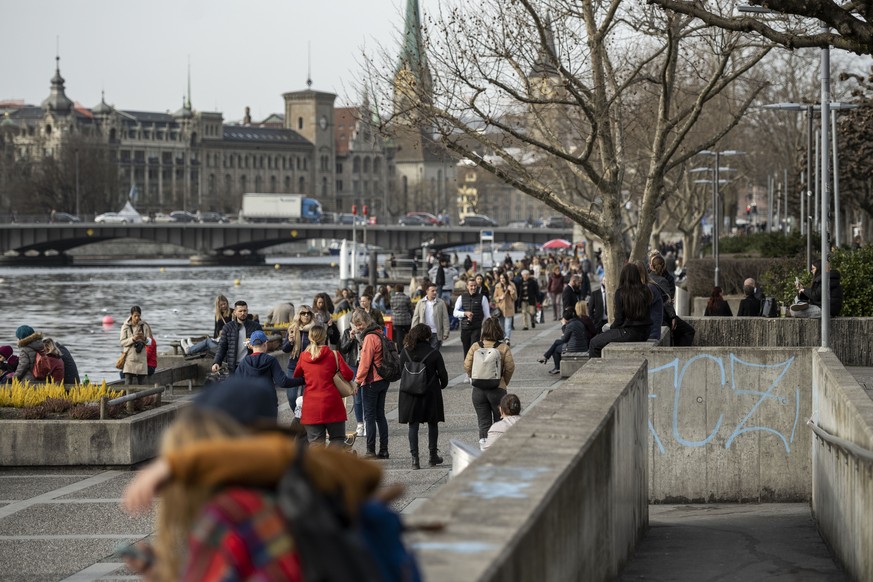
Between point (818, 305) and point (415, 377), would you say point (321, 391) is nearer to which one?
point (415, 377)

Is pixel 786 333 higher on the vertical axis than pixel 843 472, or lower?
higher

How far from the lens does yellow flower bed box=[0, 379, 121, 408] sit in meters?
15.5

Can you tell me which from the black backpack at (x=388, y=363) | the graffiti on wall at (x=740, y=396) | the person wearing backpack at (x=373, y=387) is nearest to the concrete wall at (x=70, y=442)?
the person wearing backpack at (x=373, y=387)

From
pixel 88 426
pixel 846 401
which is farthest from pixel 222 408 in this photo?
pixel 88 426

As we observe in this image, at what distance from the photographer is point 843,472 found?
9359 mm

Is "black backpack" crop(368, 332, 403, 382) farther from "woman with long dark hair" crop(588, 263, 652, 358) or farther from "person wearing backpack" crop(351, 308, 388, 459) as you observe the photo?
"woman with long dark hair" crop(588, 263, 652, 358)

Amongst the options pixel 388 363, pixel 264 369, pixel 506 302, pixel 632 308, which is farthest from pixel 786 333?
pixel 506 302

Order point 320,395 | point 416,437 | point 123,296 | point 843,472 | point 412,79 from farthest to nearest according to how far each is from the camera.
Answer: point 123,296 < point 412,79 < point 416,437 < point 320,395 < point 843,472

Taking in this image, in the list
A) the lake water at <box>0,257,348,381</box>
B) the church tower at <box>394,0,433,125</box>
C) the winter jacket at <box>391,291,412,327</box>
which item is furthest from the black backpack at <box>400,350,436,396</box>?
the lake water at <box>0,257,348,381</box>

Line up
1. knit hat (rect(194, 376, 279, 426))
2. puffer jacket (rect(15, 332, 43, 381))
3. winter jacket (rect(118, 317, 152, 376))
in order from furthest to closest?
winter jacket (rect(118, 317, 152, 376)) < puffer jacket (rect(15, 332, 43, 381)) < knit hat (rect(194, 376, 279, 426))

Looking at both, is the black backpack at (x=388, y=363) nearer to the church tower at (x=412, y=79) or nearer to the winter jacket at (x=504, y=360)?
the winter jacket at (x=504, y=360)

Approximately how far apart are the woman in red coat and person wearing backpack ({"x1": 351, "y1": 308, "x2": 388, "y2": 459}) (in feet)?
4.97

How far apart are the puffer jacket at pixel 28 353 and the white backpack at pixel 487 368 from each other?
620cm

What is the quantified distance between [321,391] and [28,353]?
6.04 m
